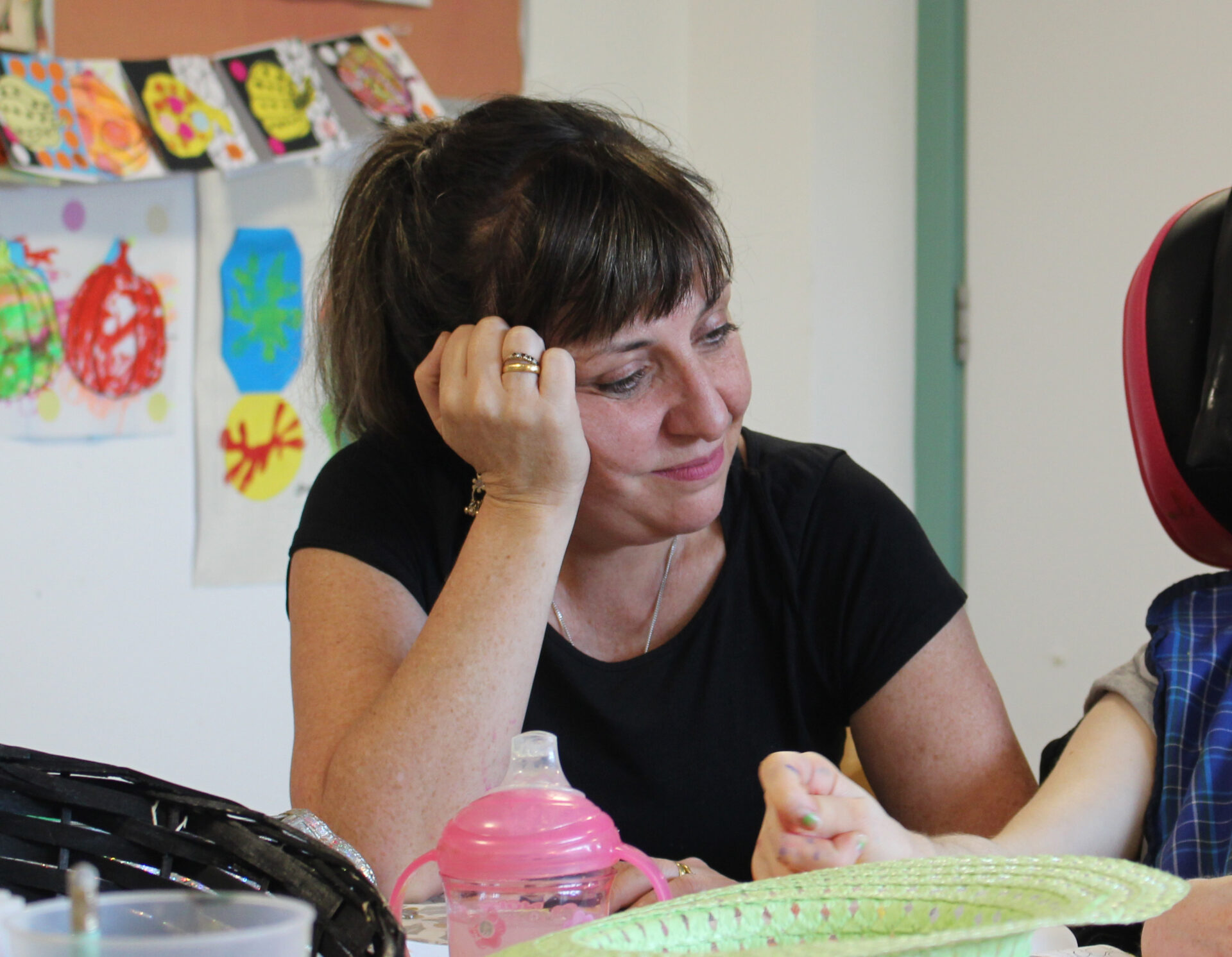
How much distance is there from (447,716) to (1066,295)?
5.18 feet

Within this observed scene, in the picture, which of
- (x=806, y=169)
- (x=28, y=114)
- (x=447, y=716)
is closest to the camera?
(x=447, y=716)

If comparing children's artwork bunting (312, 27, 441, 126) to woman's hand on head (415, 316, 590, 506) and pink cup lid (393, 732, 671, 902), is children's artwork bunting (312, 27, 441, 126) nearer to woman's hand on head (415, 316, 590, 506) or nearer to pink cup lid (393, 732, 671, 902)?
woman's hand on head (415, 316, 590, 506)

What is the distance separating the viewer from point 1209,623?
916 millimetres

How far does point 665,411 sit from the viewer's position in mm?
1060

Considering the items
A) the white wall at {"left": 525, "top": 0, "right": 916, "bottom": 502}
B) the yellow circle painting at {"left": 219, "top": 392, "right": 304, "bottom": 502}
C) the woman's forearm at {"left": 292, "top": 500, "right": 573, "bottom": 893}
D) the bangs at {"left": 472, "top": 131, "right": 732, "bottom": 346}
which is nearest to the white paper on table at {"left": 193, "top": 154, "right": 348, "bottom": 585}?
the yellow circle painting at {"left": 219, "top": 392, "right": 304, "bottom": 502}

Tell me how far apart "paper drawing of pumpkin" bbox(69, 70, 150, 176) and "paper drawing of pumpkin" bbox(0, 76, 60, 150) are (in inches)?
1.7

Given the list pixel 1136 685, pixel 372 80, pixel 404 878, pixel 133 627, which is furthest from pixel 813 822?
pixel 372 80

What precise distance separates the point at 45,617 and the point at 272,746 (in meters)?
0.43

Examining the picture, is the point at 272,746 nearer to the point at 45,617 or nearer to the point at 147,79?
the point at 45,617

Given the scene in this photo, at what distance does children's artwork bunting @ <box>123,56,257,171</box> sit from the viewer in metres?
1.99

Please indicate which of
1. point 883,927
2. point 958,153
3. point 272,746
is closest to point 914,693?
point 883,927

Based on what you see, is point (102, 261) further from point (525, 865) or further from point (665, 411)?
point (525, 865)

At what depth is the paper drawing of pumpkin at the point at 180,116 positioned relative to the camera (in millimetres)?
1988

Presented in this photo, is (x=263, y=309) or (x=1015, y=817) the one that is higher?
(x=263, y=309)
